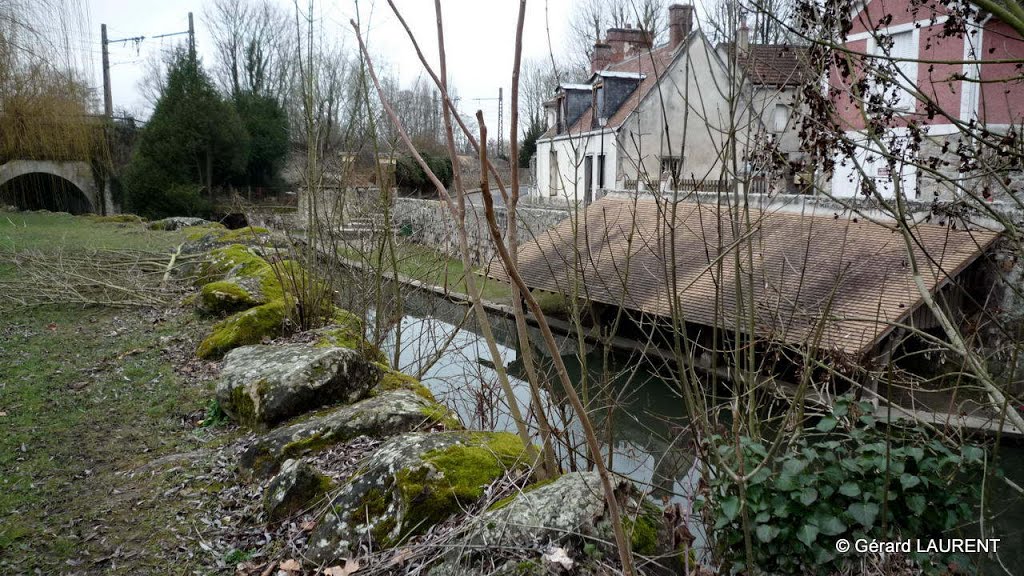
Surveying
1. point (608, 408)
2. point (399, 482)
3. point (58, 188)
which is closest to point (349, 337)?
point (399, 482)

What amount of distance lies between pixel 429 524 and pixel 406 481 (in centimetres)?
22

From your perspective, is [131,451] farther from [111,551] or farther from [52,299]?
[52,299]

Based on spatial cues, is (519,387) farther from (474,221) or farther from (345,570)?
(345,570)

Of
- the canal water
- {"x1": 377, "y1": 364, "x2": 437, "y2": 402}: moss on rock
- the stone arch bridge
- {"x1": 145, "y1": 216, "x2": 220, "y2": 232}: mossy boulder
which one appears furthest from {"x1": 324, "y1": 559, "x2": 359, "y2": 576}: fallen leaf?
the stone arch bridge

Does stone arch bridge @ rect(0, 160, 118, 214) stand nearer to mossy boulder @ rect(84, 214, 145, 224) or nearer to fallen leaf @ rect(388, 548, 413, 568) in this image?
mossy boulder @ rect(84, 214, 145, 224)

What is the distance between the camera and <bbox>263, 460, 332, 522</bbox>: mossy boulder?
11.6ft

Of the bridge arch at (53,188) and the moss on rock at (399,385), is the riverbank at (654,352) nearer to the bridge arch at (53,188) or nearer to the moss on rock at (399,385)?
the moss on rock at (399,385)

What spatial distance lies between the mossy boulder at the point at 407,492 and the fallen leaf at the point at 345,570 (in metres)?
0.09

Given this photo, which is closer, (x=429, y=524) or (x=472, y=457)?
(x=429, y=524)

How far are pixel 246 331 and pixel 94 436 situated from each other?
76.8 inches

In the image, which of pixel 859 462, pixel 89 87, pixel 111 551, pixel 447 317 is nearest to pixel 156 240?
pixel 89 87

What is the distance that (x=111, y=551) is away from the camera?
3.31 m

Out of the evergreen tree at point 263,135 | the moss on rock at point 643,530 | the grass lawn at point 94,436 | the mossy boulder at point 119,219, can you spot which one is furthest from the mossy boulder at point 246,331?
the evergreen tree at point 263,135

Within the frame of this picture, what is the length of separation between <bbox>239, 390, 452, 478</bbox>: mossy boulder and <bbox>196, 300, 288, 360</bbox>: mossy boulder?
230 cm
